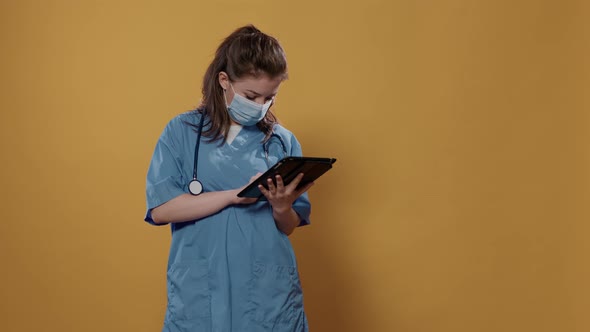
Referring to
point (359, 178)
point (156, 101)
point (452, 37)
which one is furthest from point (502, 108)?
point (156, 101)

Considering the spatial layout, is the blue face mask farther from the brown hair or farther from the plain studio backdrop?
the plain studio backdrop

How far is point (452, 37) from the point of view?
271 centimetres

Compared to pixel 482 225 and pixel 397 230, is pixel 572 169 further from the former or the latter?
pixel 397 230

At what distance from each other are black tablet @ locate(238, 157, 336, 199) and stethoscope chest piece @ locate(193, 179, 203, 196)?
0.37ft

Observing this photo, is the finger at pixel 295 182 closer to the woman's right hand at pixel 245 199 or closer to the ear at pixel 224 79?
the woman's right hand at pixel 245 199

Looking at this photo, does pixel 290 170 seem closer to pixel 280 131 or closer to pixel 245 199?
pixel 245 199

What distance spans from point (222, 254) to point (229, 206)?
0.11 m

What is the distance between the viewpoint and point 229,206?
175 cm

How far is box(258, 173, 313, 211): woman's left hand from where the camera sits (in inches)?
66.2

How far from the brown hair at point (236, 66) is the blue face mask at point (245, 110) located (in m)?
0.02

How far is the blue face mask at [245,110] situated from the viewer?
181 centimetres

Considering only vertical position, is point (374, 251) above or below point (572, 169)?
below

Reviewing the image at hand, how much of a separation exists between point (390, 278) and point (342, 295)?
0.17 m

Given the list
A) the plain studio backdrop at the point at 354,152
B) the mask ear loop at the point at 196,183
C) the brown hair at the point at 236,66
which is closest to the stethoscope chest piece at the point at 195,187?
the mask ear loop at the point at 196,183
